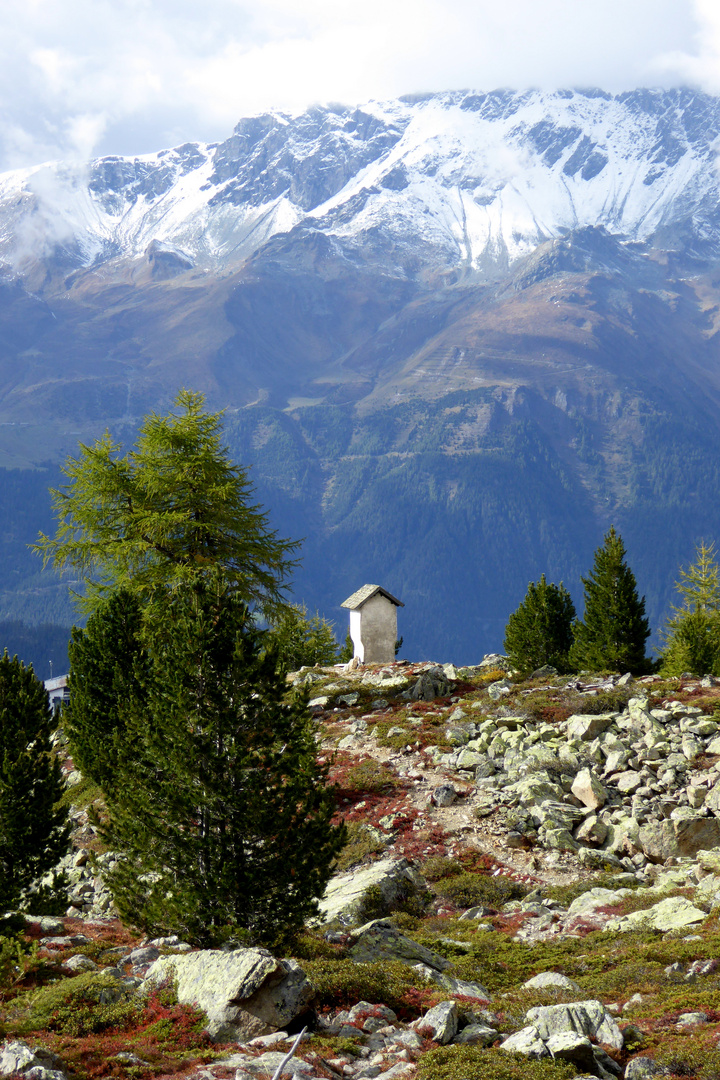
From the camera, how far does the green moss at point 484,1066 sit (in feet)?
33.3

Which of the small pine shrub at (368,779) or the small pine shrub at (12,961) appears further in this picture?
the small pine shrub at (368,779)

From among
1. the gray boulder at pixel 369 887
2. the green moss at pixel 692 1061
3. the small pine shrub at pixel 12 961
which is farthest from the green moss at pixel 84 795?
the green moss at pixel 692 1061

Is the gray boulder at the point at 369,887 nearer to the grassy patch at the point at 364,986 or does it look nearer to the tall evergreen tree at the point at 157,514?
the grassy patch at the point at 364,986

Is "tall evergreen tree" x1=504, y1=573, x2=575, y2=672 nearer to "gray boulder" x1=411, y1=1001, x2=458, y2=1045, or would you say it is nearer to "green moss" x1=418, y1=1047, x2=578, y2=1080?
"gray boulder" x1=411, y1=1001, x2=458, y2=1045

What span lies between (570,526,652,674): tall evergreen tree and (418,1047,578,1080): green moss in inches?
1347

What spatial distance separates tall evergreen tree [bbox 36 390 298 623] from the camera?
31.5 m

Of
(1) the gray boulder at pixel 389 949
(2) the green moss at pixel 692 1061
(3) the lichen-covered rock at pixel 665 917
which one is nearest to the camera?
Result: (2) the green moss at pixel 692 1061

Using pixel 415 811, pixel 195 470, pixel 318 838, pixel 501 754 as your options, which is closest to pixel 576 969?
pixel 318 838

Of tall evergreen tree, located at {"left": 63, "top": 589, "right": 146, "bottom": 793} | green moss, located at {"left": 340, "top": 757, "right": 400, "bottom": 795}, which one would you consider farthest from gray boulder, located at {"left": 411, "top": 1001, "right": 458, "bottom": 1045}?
tall evergreen tree, located at {"left": 63, "top": 589, "right": 146, "bottom": 793}

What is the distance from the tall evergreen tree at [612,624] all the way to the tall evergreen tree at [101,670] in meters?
25.3

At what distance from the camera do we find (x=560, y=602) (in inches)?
1941

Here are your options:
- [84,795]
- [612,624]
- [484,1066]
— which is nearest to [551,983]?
[484,1066]

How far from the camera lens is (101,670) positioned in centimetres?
2927

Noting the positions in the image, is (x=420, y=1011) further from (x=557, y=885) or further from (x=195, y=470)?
(x=195, y=470)
